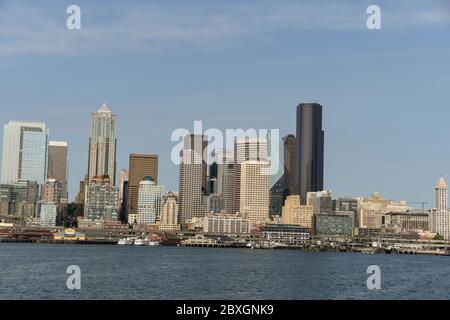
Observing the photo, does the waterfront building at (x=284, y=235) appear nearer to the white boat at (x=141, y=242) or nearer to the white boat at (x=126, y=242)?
the white boat at (x=141, y=242)

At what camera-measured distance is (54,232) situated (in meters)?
189

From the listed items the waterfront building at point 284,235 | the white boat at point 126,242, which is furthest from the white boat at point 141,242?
the waterfront building at point 284,235

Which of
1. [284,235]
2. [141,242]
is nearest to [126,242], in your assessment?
[141,242]

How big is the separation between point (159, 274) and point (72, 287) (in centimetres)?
1284

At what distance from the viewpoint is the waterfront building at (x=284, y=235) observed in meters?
190

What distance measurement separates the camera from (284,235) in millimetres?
195125

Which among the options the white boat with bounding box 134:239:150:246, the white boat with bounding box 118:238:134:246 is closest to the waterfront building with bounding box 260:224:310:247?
the white boat with bounding box 134:239:150:246

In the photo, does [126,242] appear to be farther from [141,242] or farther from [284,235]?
[284,235]

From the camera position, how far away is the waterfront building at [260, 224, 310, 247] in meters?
190

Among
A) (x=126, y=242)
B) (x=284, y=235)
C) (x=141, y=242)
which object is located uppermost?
(x=284, y=235)

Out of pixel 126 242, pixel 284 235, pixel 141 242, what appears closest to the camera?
pixel 141 242
